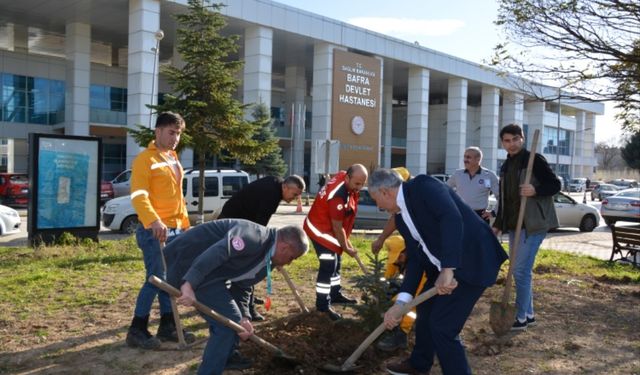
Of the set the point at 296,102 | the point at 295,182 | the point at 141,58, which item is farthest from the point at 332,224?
the point at 296,102

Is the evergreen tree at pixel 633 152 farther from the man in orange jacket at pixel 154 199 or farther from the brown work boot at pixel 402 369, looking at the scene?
the man in orange jacket at pixel 154 199

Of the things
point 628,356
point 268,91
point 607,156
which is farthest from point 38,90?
point 607,156

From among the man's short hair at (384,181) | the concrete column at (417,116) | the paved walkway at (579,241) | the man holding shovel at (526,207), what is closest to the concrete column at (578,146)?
the concrete column at (417,116)

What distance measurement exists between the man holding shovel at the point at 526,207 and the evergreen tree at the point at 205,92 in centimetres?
984

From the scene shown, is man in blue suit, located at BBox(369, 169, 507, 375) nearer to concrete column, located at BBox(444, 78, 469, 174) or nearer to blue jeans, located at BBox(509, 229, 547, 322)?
blue jeans, located at BBox(509, 229, 547, 322)

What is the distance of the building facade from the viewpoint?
92.7 feet

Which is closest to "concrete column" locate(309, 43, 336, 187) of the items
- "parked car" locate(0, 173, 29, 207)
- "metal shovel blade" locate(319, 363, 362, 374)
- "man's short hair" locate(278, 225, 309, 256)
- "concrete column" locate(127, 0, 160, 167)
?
"concrete column" locate(127, 0, 160, 167)

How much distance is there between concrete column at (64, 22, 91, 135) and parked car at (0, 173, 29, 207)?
10503 mm

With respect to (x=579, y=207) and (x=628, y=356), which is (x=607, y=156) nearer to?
(x=579, y=207)

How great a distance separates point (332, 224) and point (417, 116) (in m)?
36.7

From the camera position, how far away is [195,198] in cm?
1580

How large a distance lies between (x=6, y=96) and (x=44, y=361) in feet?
113

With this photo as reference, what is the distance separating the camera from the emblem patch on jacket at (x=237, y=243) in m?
3.40

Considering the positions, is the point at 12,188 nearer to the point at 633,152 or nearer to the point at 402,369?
the point at 402,369
